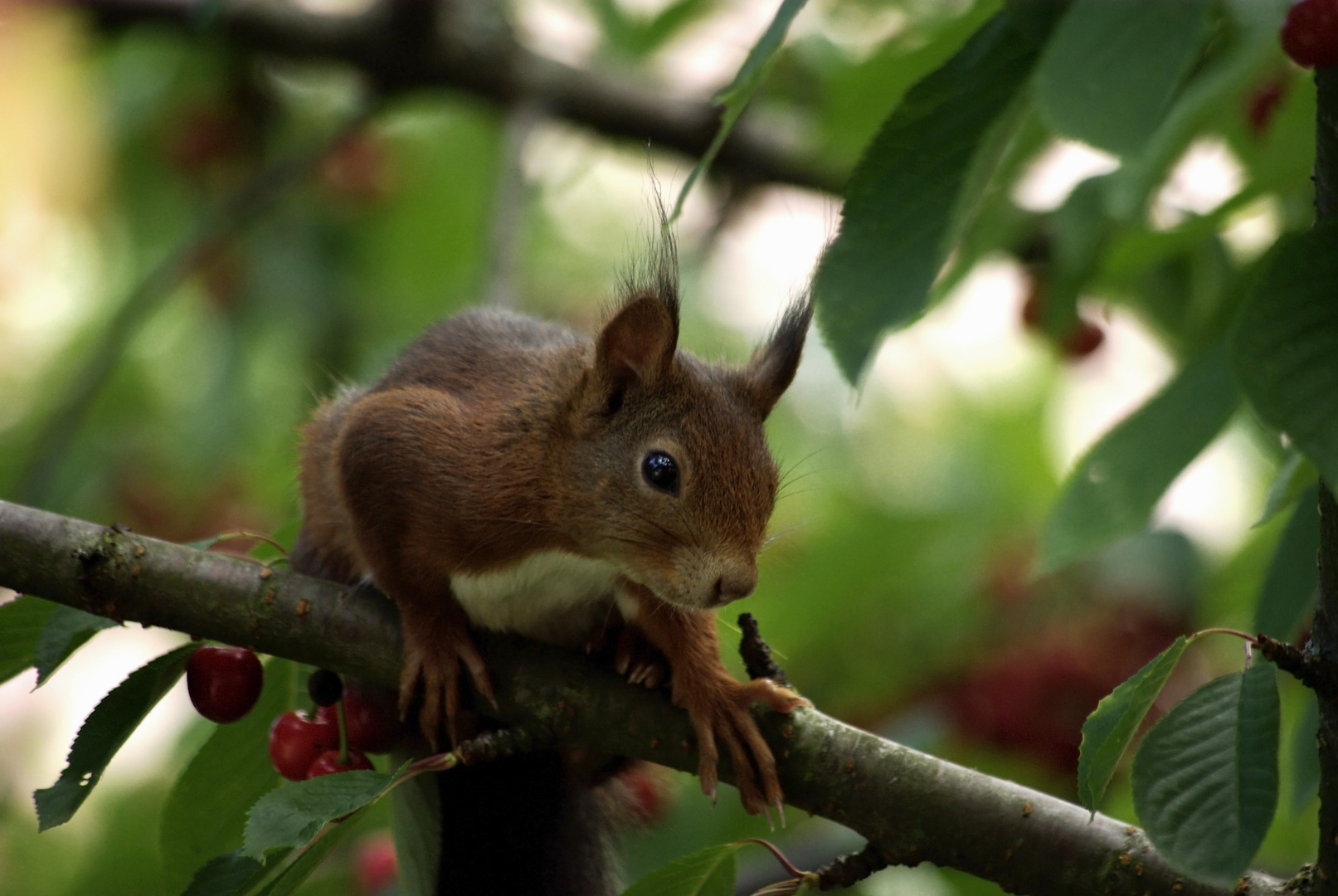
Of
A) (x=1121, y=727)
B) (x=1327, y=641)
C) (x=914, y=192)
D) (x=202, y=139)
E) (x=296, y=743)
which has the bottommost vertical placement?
(x=202, y=139)

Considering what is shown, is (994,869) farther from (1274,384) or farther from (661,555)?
(1274,384)

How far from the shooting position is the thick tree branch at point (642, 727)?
201 cm

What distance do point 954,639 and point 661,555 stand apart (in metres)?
2.17

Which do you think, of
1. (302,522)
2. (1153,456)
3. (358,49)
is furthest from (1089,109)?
(358,49)

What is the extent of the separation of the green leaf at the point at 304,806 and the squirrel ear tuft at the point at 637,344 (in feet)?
3.27

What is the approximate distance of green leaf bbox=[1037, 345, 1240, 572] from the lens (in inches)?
82.3

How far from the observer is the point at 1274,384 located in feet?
4.24

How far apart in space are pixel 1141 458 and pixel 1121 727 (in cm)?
63

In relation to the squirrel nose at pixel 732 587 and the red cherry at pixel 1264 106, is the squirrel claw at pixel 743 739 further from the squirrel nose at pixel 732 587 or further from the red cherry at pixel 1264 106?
the red cherry at pixel 1264 106

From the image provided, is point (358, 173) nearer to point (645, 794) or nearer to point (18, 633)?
point (645, 794)

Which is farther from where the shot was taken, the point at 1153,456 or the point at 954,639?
the point at 954,639

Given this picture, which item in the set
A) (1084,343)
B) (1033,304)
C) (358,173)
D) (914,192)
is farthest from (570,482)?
(358,173)

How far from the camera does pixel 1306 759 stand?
211 cm

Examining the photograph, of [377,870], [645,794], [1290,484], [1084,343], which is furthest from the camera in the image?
[1084,343]
